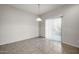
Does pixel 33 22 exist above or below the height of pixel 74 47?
above

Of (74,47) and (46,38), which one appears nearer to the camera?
(74,47)

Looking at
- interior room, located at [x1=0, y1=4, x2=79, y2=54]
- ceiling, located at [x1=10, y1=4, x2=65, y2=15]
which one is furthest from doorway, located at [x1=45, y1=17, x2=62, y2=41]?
ceiling, located at [x1=10, y1=4, x2=65, y2=15]

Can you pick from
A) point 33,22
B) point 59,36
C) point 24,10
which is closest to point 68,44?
point 59,36

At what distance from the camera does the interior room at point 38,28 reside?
2.01m

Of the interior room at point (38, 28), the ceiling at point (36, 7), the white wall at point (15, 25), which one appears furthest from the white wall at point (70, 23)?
the white wall at point (15, 25)

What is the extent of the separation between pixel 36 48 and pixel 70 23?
3.39 ft

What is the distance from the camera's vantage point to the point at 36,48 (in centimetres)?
208

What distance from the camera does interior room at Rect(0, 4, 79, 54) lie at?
2.01 meters

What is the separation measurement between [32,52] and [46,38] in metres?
0.51

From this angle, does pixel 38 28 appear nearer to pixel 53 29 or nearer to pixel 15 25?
pixel 53 29

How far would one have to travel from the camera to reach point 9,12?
2.03 meters

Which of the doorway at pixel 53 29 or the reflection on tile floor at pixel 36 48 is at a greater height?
the doorway at pixel 53 29

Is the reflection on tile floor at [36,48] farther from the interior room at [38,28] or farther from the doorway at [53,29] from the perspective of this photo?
the doorway at [53,29]

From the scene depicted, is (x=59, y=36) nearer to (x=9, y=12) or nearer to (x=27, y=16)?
(x=27, y=16)
